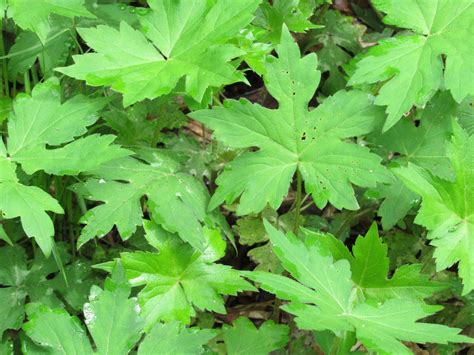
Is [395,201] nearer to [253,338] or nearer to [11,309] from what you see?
[253,338]

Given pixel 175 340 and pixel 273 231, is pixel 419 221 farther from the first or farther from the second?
pixel 175 340

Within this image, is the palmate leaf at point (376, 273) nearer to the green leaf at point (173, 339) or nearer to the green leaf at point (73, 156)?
the green leaf at point (173, 339)

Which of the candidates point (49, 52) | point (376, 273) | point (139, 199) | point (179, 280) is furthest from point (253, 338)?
point (49, 52)

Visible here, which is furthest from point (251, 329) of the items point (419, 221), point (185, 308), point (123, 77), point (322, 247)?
point (123, 77)

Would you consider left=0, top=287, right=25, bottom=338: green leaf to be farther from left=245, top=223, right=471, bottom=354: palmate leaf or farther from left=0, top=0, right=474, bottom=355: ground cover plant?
left=245, top=223, right=471, bottom=354: palmate leaf

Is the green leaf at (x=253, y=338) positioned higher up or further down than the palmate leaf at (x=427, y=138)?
further down

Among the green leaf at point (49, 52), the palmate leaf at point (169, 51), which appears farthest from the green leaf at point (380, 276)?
the green leaf at point (49, 52)

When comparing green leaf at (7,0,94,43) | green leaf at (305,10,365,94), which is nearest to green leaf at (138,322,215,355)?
green leaf at (7,0,94,43)
